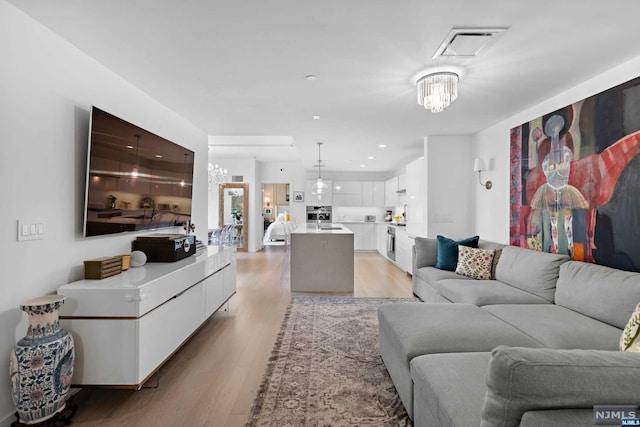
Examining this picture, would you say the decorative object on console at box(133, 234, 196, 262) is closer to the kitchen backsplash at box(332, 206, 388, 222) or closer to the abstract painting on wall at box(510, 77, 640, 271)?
the abstract painting on wall at box(510, 77, 640, 271)

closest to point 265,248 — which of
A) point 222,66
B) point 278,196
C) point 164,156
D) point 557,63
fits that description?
point 278,196

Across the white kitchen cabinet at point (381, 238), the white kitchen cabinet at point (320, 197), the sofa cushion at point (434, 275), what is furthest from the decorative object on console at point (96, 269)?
the white kitchen cabinet at point (320, 197)

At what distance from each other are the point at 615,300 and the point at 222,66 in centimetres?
345

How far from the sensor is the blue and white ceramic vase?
1.85 meters

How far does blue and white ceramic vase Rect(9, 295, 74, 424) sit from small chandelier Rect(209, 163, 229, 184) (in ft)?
21.3

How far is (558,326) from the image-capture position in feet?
7.54

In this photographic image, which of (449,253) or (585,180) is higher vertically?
(585,180)

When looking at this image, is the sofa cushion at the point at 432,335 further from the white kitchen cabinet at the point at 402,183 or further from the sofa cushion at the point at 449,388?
the white kitchen cabinet at the point at 402,183

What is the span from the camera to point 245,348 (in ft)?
10.2

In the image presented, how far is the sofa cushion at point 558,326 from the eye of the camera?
82.0 inches

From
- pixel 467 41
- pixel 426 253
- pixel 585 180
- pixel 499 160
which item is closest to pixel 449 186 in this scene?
pixel 499 160

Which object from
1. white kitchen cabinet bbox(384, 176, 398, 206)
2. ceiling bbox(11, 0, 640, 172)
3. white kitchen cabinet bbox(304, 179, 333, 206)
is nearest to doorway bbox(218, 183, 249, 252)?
white kitchen cabinet bbox(304, 179, 333, 206)

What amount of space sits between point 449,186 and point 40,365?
5.22m

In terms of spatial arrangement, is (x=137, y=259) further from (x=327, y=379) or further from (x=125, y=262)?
(x=327, y=379)
